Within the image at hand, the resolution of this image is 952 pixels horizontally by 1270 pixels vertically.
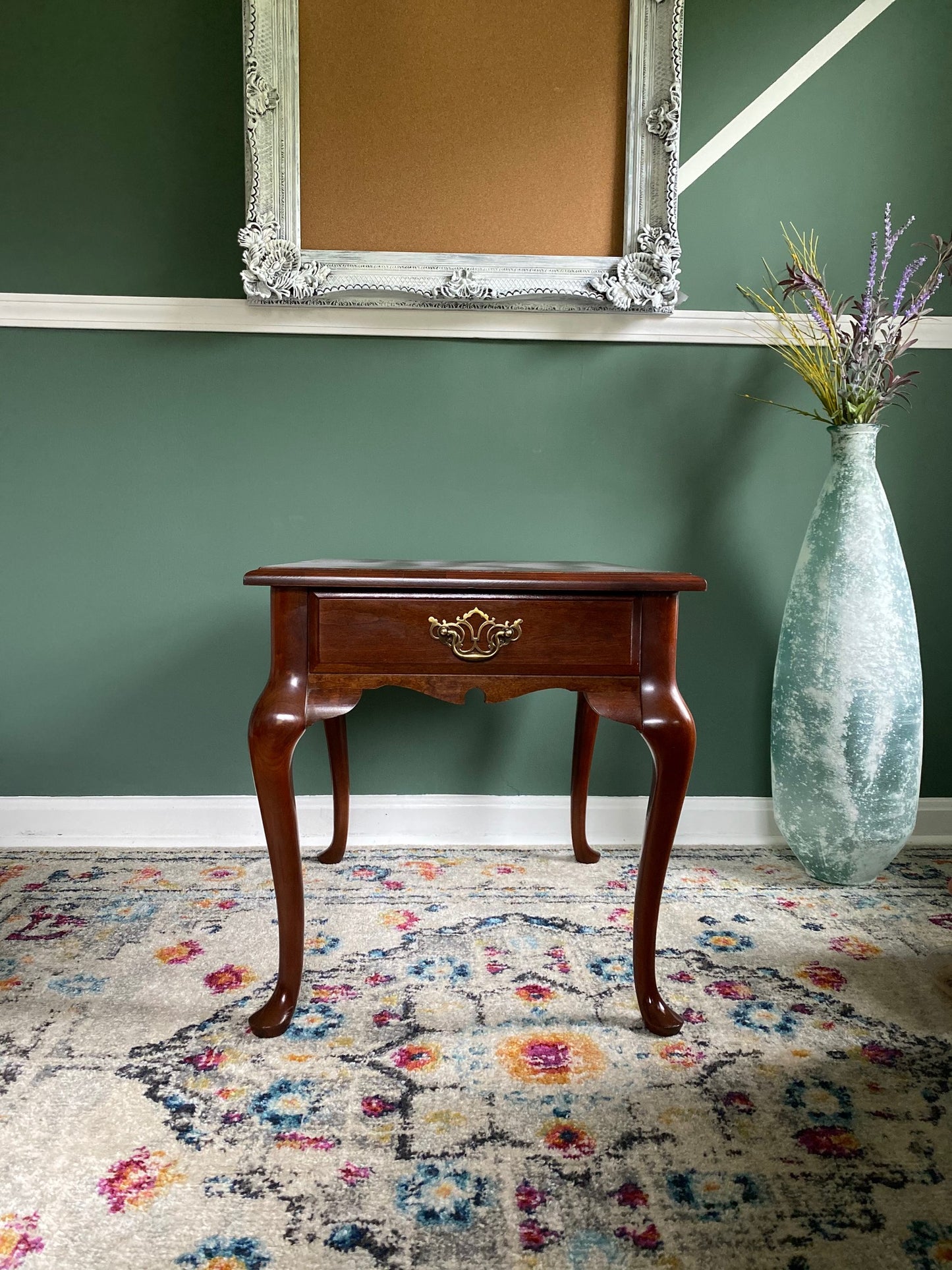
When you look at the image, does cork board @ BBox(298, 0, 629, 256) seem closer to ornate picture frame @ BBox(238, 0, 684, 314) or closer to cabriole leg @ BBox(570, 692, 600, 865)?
ornate picture frame @ BBox(238, 0, 684, 314)

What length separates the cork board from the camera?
1.86 m

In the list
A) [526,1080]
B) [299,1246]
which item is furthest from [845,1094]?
[299,1246]

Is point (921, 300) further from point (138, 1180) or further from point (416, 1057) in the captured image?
point (138, 1180)

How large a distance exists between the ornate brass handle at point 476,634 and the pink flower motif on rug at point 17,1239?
2.71 ft

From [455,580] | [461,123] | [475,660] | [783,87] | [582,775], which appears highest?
[783,87]

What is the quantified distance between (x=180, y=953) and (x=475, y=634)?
2.65 ft

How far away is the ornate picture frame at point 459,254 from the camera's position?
184cm

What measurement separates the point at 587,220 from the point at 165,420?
1.10 metres

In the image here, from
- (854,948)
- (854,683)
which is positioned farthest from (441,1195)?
(854,683)

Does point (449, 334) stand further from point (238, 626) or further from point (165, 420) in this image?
point (238, 626)

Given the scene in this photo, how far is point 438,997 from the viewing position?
1321 millimetres

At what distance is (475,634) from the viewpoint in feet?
4.08

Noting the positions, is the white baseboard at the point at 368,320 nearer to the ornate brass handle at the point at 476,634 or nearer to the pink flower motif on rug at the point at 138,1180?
the ornate brass handle at the point at 476,634

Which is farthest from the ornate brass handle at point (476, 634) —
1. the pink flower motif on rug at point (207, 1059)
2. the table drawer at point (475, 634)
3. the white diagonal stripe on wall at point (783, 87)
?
the white diagonal stripe on wall at point (783, 87)
